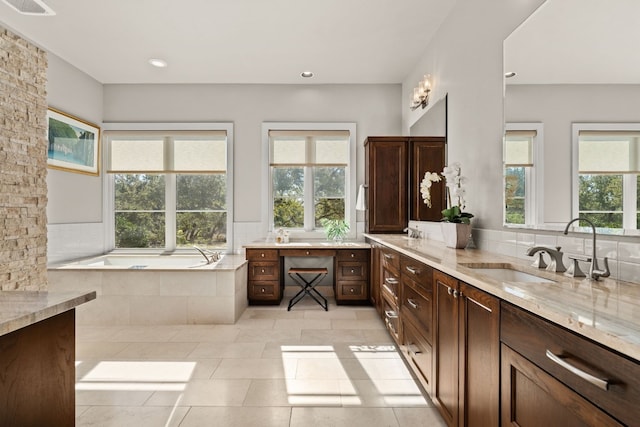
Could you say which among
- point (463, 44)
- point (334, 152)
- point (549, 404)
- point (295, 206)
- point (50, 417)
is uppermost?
point (463, 44)

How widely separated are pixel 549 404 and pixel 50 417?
60.2 inches

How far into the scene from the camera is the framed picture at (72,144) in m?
3.97

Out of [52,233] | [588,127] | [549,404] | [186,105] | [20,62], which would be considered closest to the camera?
[549,404]

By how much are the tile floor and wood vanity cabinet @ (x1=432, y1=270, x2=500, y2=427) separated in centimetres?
41

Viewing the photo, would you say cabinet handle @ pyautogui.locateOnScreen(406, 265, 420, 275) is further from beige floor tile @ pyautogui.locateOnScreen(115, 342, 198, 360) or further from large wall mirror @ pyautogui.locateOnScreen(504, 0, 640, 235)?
beige floor tile @ pyautogui.locateOnScreen(115, 342, 198, 360)

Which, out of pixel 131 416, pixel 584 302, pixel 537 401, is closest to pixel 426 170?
pixel 584 302

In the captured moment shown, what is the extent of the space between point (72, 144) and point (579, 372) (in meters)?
5.23

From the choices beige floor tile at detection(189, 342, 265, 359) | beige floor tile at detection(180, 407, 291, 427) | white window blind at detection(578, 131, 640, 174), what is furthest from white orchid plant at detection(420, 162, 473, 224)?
beige floor tile at detection(189, 342, 265, 359)

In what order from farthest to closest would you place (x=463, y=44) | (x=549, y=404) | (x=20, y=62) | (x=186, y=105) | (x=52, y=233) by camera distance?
(x=186, y=105)
(x=52, y=233)
(x=463, y=44)
(x=20, y=62)
(x=549, y=404)

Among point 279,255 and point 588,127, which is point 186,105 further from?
point 588,127

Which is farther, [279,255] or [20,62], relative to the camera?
[279,255]

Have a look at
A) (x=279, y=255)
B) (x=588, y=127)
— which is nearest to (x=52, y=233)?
(x=279, y=255)

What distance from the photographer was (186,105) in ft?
16.0

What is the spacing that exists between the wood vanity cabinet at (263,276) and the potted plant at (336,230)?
2.75 feet
